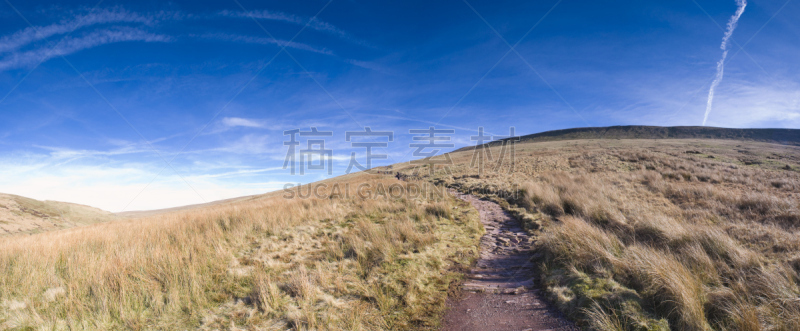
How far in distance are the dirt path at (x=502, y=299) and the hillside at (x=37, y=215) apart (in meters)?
25.3

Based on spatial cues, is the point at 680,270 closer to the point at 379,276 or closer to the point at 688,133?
the point at 379,276

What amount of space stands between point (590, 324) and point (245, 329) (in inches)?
181

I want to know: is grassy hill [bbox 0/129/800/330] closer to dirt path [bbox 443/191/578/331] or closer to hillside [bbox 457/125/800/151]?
dirt path [bbox 443/191/578/331]

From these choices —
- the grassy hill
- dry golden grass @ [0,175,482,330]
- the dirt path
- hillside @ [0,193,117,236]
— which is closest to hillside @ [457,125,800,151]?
the grassy hill

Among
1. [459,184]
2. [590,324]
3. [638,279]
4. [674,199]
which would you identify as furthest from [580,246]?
[459,184]

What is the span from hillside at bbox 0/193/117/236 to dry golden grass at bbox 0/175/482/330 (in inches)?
722

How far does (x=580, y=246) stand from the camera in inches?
216

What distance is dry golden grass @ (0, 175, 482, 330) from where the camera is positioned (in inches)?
152

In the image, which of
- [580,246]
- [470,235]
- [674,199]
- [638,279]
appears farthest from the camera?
[674,199]

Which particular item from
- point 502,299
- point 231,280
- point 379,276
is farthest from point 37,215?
point 502,299

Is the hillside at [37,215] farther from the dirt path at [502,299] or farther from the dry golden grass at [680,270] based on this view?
the dry golden grass at [680,270]

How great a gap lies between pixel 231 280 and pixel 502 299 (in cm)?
488

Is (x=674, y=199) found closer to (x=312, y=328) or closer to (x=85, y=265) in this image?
(x=312, y=328)

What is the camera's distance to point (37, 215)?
20391mm
